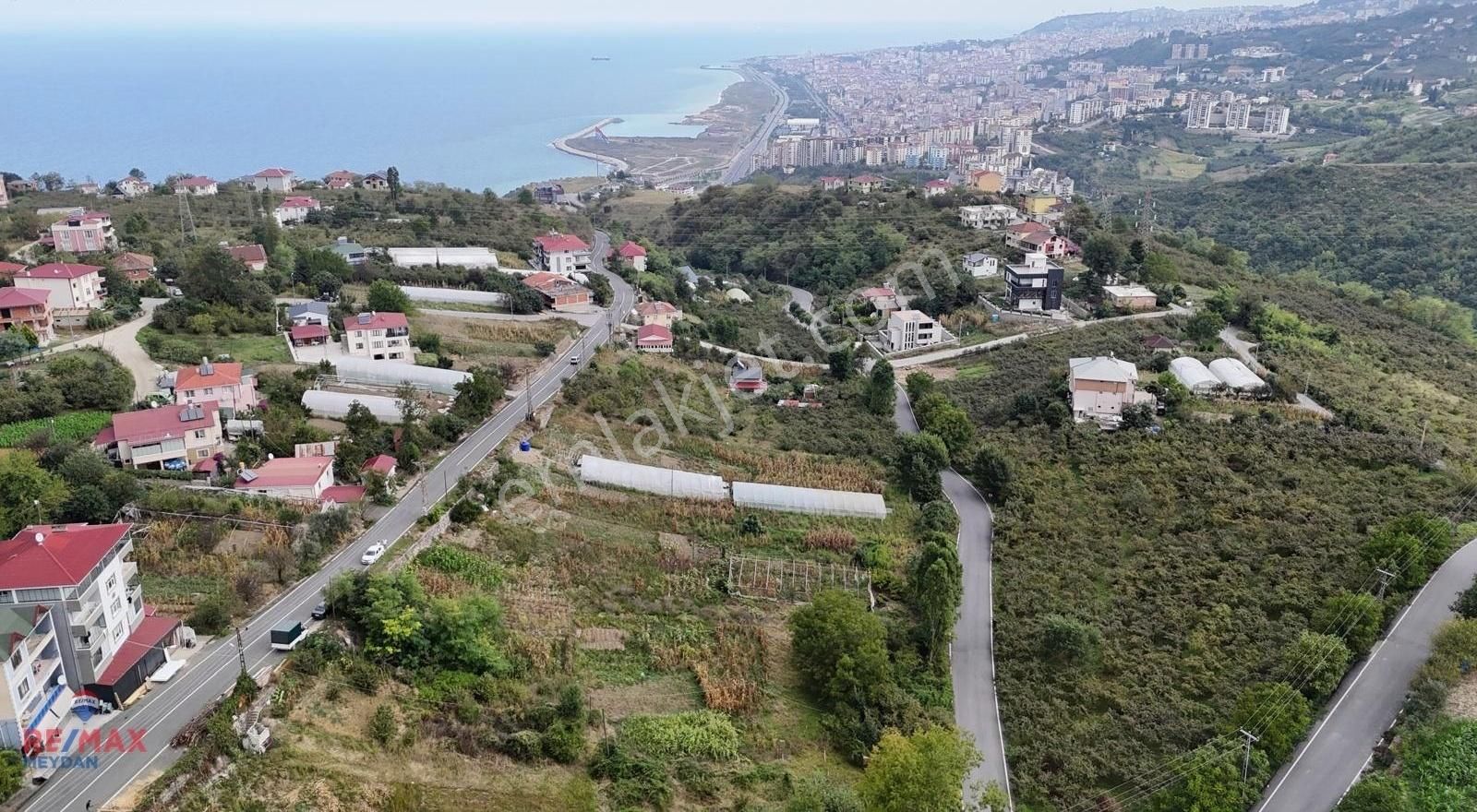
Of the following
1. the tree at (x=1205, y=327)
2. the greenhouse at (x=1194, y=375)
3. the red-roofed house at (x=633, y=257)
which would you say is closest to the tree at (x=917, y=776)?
the greenhouse at (x=1194, y=375)

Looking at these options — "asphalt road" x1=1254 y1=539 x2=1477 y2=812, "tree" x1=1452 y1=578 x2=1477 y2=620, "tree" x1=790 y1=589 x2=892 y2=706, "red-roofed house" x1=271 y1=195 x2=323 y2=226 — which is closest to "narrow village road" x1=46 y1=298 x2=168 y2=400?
"tree" x1=790 y1=589 x2=892 y2=706

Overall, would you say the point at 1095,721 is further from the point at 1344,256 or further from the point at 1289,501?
the point at 1344,256

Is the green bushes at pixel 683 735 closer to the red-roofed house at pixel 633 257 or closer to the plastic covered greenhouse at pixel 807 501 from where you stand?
the plastic covered greenhouse at pixel 807 501

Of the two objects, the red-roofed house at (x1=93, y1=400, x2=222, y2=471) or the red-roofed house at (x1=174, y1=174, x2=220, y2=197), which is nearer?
the red-roofed house at (x1=93, y1=400, x2=222, y2=471)

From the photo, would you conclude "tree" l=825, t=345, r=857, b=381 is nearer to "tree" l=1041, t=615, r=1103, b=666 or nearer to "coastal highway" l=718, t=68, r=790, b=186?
"tree" l=1041, t=615, r=1103, b=666

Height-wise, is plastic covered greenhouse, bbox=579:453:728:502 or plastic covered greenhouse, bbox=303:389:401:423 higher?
plastic covered greenhouse, bbox=303:389:401:423

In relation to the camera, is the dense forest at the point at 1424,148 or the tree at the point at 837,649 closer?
the tree at the point at 837,649

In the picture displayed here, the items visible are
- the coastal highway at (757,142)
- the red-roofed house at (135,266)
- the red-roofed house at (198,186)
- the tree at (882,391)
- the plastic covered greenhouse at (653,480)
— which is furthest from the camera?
the coastal highway at (757,142)
